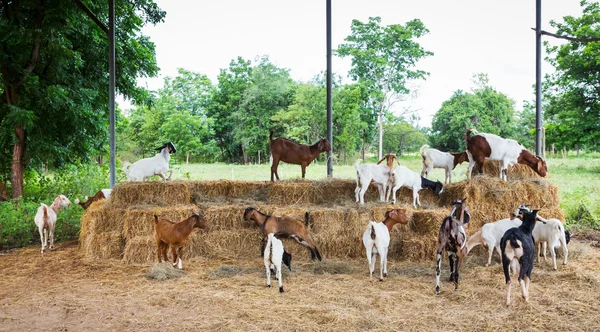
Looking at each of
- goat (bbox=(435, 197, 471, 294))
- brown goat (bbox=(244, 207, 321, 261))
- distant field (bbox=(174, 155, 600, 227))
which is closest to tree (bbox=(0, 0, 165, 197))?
distant field (bbox=(174, 155, 600, 227))

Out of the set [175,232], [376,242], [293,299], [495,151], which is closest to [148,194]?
[175,232]

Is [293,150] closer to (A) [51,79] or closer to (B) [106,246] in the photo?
(B) [106,246]

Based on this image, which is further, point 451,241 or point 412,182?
point 412,182

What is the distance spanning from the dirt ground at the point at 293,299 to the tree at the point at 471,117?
8.45 meters

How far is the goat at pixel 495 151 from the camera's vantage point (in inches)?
276

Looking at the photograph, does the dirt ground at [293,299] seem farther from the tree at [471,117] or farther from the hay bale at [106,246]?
the tree at [471,117]

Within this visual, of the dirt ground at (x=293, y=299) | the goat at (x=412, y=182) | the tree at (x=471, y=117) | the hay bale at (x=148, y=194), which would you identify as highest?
the tree at (x=471, y=117)

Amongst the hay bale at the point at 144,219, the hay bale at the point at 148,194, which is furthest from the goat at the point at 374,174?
the hay bale at the point at 148,194

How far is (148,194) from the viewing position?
730 centimetres

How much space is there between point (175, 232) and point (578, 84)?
15.0m

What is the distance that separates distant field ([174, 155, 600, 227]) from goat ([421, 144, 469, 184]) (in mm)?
1527

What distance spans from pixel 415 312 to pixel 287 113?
36.1 ft

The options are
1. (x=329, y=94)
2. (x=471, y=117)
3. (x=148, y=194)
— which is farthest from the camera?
(x=471, y=117)

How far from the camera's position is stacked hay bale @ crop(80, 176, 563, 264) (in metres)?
6.57
